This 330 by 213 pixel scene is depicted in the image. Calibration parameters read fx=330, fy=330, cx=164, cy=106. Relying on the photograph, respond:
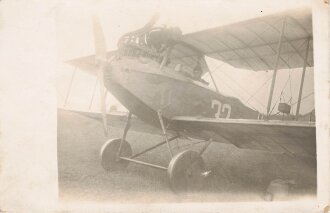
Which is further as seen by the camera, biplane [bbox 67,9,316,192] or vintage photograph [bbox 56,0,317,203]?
biplane [bbox 67,9,316,192]

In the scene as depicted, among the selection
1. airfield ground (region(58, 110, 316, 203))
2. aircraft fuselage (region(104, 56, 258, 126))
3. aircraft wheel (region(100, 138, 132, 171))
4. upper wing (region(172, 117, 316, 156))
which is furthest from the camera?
aircraft wheel (region(100, 138, 132, 171))

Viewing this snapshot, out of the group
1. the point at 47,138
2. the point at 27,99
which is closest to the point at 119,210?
the point at 47,138

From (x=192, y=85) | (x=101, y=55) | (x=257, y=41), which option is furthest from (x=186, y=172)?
(x=257, y=41)

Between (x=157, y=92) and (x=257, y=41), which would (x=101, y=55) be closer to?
(x=157, y=92)

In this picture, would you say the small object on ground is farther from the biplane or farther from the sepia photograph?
the biplane

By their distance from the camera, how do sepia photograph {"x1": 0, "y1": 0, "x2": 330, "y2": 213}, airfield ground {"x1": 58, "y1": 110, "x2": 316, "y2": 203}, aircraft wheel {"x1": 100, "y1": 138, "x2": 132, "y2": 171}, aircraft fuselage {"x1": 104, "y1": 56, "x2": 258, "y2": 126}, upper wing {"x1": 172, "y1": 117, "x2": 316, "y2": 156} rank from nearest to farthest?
1. sepia photograph {"x1": 0, "y1": 0, "x2": 330, "y2": 213}
2. airfield ground {"x1": 58, "y1": 110, "x2": 316, "y2": 203}
3. upper wing {"x1": 172, "y1": 117, "x2": 316, "y2": 156}
4. aircraft fuselage {"x1": 104, "y1": 56, "x2": 258, "y2": 126}
5. aircraft wheel {"x1": 100, "y1": 138, "x2": 132, "y2": 171}

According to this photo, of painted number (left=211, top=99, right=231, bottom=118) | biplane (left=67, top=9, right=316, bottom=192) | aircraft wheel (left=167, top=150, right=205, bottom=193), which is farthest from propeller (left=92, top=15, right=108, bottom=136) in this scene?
painted number (left=211, top=99, right=231, bottom=118)

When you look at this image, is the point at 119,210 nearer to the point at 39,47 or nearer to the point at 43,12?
the point at 39,47
